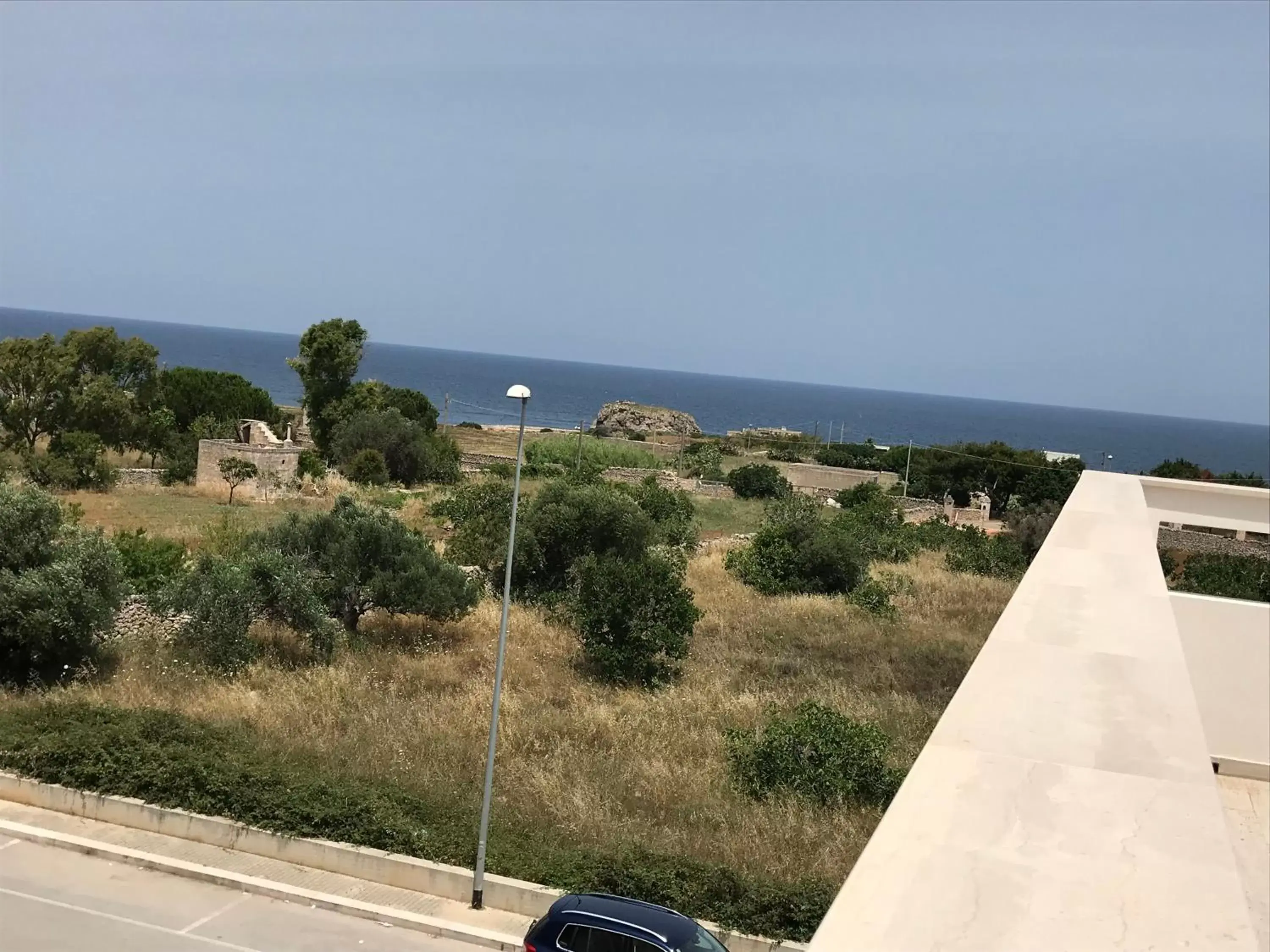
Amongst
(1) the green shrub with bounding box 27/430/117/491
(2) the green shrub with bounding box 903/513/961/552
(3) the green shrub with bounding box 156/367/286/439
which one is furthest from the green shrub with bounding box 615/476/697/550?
(3) the green shrub with bounding box 156/367/286/439

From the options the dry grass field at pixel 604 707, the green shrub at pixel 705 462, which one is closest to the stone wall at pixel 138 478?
the dry grass field at pixel 604 707

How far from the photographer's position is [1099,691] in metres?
5.07

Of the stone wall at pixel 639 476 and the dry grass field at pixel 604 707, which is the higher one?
the stone wall at pixel 639 476

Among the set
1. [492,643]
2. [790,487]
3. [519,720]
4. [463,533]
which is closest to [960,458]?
[790,487]

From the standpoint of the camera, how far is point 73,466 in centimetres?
3444

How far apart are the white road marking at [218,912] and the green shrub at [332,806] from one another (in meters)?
0.89

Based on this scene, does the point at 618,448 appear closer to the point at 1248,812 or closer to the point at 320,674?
the point at 320,674

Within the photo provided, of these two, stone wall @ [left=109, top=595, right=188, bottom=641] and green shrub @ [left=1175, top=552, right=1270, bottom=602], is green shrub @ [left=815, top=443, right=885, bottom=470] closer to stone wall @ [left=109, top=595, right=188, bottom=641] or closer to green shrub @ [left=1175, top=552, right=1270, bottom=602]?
green shrub @ [left=1175, top=552, right=1270, bottom=602]

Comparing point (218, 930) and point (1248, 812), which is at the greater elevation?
point (1248, 812)

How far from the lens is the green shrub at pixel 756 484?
151ft

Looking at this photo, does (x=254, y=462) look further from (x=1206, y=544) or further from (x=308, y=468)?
(x=1206, y=544)

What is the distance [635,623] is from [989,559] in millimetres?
15318

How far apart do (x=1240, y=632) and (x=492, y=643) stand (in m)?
12.8

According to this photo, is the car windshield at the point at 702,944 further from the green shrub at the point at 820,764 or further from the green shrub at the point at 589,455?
the green shrub at the point at 589,455
